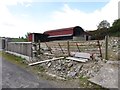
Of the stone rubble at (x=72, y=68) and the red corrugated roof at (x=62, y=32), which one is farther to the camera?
the red corrugated roof at (x=62, y=32)

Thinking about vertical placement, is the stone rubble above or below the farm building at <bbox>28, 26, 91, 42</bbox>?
below

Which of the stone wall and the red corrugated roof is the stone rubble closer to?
the stone wall

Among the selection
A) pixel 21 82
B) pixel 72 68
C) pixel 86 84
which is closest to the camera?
pixel 86 84

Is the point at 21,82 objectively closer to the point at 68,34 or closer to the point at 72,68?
the point at 72,68

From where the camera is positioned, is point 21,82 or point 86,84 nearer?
point 86,84

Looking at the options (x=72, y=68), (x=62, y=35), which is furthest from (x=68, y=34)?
(x=72, y=68)

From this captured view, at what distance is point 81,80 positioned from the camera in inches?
342

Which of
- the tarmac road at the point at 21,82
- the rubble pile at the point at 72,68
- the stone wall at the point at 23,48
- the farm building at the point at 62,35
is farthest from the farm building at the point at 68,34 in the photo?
the tarmac road at the point at 21,82

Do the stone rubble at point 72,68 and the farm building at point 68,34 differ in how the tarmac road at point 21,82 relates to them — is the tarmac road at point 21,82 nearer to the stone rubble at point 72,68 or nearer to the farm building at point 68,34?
the stone rubble at point 72,68

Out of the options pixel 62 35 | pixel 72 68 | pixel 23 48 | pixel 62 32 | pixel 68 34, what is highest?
pixel 62 32

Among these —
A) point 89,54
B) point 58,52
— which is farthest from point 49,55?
point 89,54

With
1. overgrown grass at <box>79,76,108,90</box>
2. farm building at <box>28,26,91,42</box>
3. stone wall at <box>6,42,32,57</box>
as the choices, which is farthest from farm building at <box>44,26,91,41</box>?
overgrown grass at <box>79,76,108,90</box>

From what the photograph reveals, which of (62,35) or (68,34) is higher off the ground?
(68,34)

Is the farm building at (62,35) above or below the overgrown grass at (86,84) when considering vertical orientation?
above
